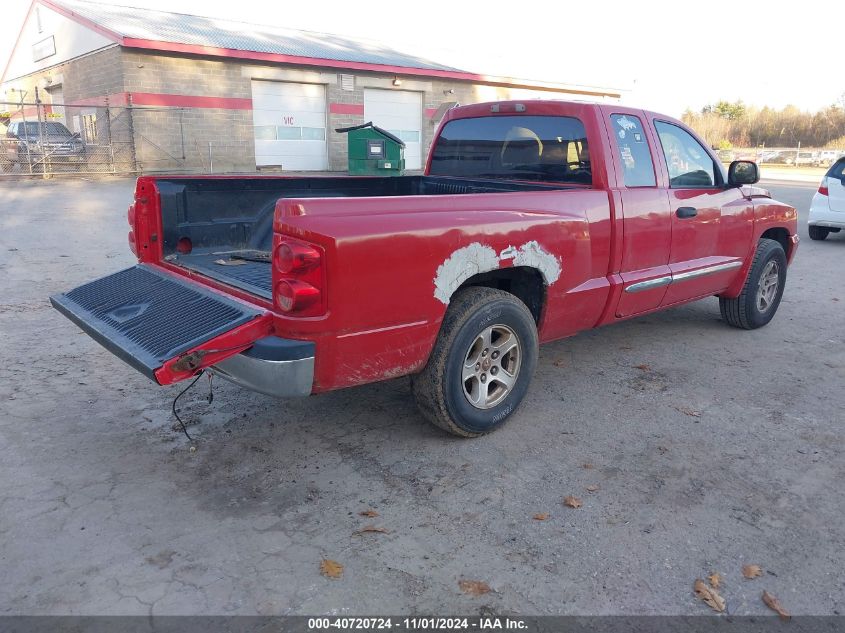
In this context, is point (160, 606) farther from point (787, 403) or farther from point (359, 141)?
point (359, 141)

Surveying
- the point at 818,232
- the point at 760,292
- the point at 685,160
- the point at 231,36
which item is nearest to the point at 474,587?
the point at 685,160

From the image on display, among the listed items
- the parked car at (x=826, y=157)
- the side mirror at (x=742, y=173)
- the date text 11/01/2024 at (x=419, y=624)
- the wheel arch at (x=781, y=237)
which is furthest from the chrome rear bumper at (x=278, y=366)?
the parked car at (x=826, y=157)

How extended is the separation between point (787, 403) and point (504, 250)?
238 centimetres

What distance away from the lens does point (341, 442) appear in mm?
3881

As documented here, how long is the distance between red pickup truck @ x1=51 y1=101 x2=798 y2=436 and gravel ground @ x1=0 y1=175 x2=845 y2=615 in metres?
0.53

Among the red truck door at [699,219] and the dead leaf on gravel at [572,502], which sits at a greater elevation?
the red truck door at [699,219]

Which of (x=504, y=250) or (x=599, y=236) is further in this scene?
(x=599, y=236)

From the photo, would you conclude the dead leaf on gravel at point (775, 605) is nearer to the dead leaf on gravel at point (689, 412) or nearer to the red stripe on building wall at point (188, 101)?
the dead leaf on gravel at point (689, 412)

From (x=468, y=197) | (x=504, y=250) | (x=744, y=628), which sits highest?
(x=468, y=197)

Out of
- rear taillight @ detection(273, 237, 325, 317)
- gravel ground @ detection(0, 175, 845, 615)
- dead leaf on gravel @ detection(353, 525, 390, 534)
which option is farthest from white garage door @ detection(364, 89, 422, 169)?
dead leaf on gravel @ detection(353, 525, 390, 534)

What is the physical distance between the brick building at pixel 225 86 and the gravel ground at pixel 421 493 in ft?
58.2

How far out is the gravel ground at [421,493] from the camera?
265 centimetres

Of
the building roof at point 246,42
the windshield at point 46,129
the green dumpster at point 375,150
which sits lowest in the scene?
the green dumpster at point 375,150

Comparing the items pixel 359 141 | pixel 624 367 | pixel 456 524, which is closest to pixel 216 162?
pixel 359 141
